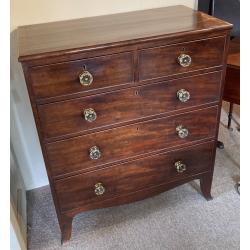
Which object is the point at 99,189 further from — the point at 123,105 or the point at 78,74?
the point at 78,74

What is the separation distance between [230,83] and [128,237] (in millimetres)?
1015

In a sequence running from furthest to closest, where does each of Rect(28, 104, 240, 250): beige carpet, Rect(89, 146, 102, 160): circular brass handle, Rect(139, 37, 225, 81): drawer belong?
Rect(28, 104, 240, 250): beige carpet, Rect(89, 146, 102, 160): circular brass handle, Rect(139, 37, 225, 81): drawer

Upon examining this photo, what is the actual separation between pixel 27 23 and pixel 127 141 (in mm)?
777

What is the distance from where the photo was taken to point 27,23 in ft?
4.81

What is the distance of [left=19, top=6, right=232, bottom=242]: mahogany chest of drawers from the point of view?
115cm

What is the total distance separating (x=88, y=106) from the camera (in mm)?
1229

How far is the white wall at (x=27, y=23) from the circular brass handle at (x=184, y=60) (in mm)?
545

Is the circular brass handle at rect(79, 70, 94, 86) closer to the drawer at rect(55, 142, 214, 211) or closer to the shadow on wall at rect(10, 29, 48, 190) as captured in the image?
the drawer at rect(55, 142, 214, 211)

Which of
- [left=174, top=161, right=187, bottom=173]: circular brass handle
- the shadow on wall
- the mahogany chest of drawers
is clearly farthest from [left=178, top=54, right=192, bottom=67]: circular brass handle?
the shadow on wall

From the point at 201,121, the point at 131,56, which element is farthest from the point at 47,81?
the point at 201,121

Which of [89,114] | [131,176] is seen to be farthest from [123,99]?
[131,176]

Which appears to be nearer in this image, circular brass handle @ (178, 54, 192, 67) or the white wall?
circular brass handle @ (178, 54, 192, 67)

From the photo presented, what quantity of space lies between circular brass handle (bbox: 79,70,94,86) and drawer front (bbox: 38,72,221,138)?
3.0 inches
